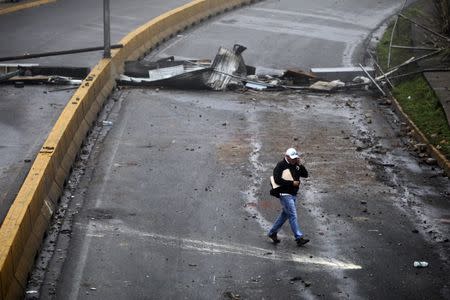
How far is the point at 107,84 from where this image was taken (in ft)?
73.3

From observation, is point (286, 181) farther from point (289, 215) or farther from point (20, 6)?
point (20, 6)

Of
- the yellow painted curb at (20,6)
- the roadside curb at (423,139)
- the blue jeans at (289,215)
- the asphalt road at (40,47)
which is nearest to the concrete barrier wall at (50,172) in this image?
the asphalt road at (40,47)

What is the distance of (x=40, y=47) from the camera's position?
26422 mm

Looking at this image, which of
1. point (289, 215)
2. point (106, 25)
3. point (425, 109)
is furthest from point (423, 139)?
point (106, 25)

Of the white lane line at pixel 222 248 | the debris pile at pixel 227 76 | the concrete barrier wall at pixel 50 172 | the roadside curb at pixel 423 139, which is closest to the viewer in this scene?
the concrete barrier wall at pixel 50 172

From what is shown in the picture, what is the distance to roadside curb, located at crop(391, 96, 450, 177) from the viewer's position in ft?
56.9

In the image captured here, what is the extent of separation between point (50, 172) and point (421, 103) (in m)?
10.1

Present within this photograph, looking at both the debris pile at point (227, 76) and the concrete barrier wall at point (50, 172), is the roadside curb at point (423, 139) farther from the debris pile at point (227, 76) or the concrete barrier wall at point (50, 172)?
the concrete barrier wall at point (50, 172)

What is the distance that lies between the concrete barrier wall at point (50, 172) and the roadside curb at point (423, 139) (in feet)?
23.2

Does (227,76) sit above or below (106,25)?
below

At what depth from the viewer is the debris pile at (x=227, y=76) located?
23625mm

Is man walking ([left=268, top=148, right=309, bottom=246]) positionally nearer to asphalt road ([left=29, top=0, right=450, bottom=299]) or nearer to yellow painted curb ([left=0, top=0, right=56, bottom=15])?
asphalt road ([left=29, top=0, right=450, bottom=299])

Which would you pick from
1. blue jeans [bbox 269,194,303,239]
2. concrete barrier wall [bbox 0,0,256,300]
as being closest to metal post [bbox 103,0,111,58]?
concrete barrier wall [bbox 0,0,256,300]

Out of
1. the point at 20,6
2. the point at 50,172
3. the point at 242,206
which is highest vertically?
the point at 50,172
